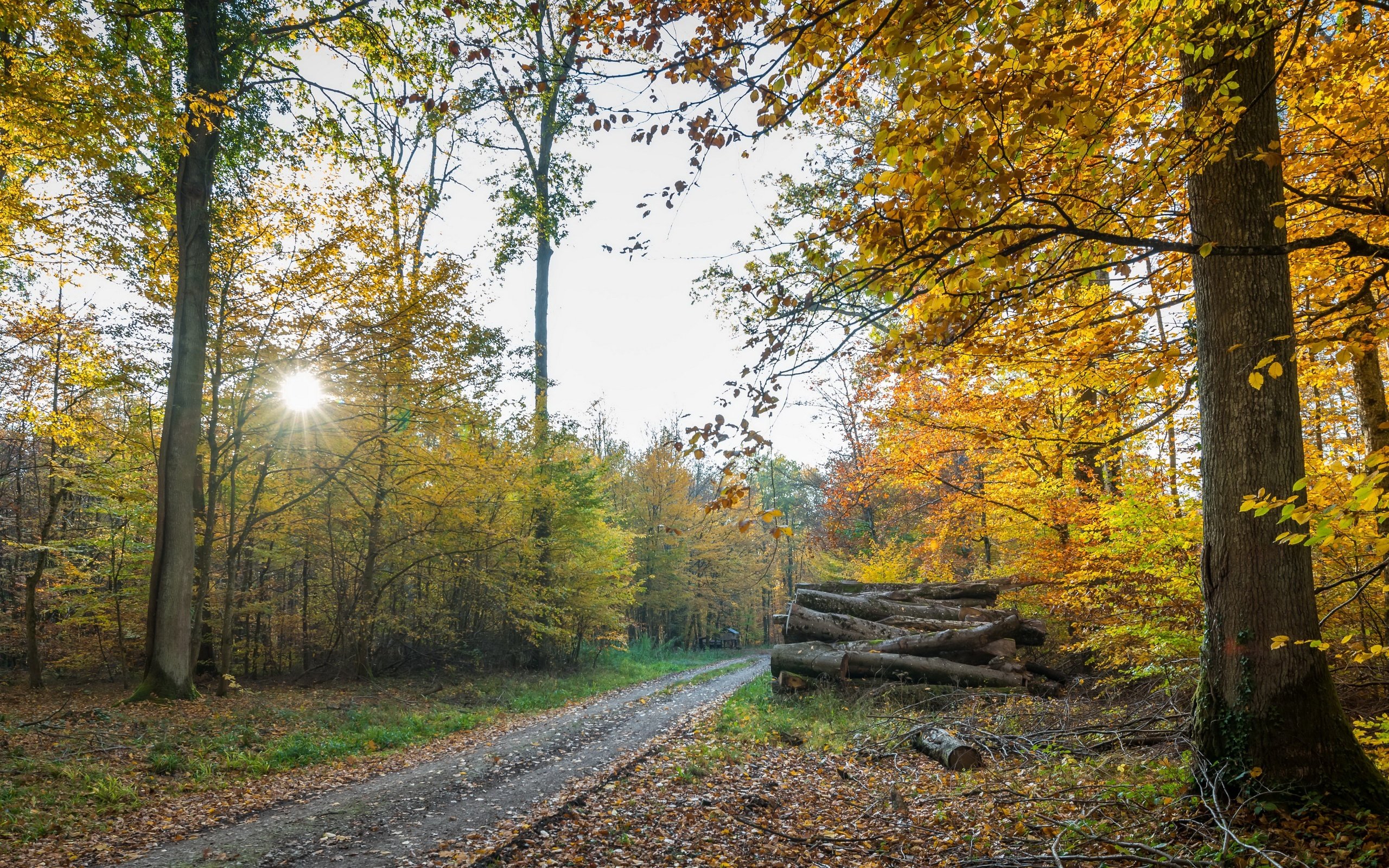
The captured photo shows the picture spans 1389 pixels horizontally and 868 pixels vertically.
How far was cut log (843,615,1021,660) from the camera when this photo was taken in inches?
450

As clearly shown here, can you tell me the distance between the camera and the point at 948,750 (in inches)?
275

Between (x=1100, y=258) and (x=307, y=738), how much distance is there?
10925 millimetres

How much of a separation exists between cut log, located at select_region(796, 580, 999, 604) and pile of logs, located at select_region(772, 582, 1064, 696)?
0.02 m

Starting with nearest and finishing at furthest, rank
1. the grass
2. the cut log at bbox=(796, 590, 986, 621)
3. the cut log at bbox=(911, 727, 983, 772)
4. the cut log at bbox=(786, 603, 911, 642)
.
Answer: the cut log at bbox=(911, 727, 983, 772), the grass, the cut log at bbox=(786, 603, 911, 642), the cut log at bbox=(796, 590, 986, 621)

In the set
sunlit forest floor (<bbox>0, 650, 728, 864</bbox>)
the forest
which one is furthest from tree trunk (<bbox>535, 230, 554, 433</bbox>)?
sunlit forest floor (<bbox>0, 650, 728, 864</bbox>)

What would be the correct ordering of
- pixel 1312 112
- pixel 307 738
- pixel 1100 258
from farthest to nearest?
pixel 307 738, pixel 1312 112, pixel 1100 258

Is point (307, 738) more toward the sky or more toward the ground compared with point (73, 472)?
more toward the ground

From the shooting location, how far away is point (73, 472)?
1145 centimetres

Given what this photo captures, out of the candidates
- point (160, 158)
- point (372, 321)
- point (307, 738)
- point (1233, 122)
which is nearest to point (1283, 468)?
point (1233, 122)

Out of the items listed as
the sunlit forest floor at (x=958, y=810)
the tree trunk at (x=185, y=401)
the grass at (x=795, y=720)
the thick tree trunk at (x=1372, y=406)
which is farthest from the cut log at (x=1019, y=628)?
the tree trunk at (x=185, y=401)

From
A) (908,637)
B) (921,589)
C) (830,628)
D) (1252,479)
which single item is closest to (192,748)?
(830,628)

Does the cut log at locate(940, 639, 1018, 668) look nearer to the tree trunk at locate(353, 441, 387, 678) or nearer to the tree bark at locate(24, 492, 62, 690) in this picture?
the tree trunk at locate(353, 441, 387, 678)

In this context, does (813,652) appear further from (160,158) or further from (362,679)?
(160,158)

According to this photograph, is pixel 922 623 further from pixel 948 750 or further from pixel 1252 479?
pixel 1252 479
